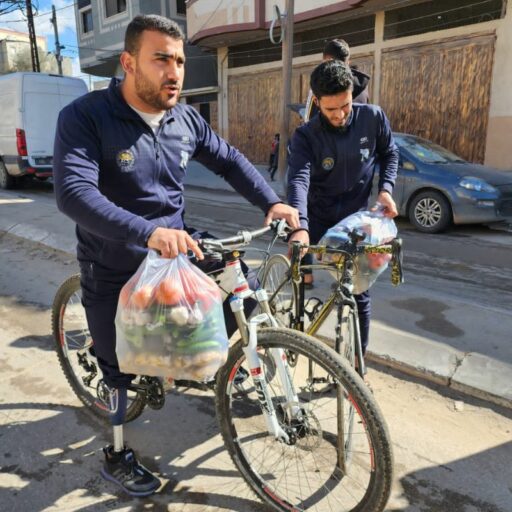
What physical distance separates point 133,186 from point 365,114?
1554mm

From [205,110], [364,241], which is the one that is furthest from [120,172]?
[205,110]

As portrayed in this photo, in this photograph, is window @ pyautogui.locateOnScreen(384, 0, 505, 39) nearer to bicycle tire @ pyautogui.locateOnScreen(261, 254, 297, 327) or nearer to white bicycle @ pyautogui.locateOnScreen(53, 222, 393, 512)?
bicycle tire @ pyautogui.locateOnScreen(261, 254, 297, 327)

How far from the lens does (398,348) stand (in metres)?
3.51

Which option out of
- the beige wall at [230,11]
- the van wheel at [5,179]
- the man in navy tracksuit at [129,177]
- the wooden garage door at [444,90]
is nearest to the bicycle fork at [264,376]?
the man in navy tracksuit at [129,177]

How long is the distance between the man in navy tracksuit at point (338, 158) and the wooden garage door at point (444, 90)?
9908 mm

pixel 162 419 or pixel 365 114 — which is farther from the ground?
pixel 365 114

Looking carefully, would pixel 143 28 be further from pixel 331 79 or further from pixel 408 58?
pixel 408 58

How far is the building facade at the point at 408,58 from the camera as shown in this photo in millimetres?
11320

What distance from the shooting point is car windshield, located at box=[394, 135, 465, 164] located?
8.05m

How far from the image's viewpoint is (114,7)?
2306cm

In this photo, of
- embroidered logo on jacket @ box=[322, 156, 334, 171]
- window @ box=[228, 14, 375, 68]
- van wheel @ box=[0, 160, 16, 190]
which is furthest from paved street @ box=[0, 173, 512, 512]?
window @ box=[228, 14, 375, 68]

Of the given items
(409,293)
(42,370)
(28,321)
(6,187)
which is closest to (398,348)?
(409,293)

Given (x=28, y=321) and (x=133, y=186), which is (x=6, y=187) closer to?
(x=28, y=321)

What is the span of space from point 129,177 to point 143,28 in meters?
0.59
